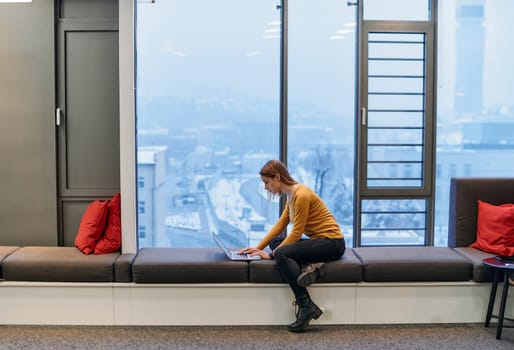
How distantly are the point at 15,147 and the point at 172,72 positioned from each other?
1412mm

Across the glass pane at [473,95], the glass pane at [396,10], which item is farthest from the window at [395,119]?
the glass pane at [473,95]

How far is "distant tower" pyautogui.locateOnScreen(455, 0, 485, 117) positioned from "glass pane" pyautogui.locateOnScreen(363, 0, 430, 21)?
319mm

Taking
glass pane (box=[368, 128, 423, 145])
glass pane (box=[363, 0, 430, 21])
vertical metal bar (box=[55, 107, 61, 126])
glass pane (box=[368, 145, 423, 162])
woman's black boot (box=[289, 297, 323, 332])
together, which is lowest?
woman's black boot (box=[289, 297, 323, 332])

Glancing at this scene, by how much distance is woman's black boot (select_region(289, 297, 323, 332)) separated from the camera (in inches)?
146

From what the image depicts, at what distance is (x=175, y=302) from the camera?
3.83 metres

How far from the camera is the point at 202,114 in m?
4.59

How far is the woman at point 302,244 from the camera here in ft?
12.2

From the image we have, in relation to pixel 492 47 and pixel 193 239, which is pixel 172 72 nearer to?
pixel 193 239

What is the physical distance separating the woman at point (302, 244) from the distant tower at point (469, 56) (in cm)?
177

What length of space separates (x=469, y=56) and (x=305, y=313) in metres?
2.66

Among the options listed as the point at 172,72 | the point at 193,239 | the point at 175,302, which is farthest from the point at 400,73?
the point at 175,302

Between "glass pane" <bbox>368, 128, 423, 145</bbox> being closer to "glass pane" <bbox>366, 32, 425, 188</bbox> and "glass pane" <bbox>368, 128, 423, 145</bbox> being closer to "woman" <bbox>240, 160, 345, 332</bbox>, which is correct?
"glass pane" <bbox>366, 32, 425, 188</bbox>

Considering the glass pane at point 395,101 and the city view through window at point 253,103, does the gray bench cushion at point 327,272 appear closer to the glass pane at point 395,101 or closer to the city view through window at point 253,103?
the city view through window at point 253,103

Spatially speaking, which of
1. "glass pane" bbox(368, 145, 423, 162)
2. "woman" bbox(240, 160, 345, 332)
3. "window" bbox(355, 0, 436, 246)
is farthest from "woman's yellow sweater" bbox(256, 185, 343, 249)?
"glass pane" bbox(368, 145, 423, 162)
